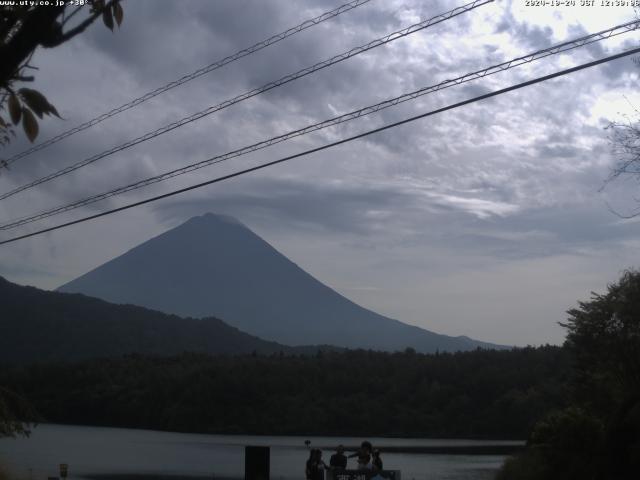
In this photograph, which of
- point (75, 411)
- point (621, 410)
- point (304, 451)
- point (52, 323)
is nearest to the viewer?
point (621, 410)

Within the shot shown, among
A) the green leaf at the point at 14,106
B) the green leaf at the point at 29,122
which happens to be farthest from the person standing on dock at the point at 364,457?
the green leaf at the point at 14,106

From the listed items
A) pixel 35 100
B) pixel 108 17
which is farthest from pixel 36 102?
pixel 108 17

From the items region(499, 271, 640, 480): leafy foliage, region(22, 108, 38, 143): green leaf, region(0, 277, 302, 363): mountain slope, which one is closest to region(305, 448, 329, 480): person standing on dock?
region(499, 271, 640, 480): leafy foliage

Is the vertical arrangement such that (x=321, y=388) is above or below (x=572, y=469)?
above

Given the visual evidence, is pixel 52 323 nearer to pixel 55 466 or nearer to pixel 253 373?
pixel 253 373

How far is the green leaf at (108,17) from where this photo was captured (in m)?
4.42

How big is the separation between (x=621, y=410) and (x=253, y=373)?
94.5 m

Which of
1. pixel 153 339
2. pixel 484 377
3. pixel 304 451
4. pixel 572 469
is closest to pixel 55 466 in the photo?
pixel 304 451

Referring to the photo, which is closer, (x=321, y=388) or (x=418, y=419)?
(x=418, y=419)

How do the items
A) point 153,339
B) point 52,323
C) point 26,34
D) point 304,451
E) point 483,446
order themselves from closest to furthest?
point 26,34, point 304,451, point 483,446, point 52,323, point 153,339

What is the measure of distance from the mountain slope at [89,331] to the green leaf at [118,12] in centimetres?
12123

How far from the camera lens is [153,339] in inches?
6427

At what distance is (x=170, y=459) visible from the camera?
6234 cm

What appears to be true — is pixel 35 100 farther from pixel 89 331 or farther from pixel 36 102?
pixel 89 331
